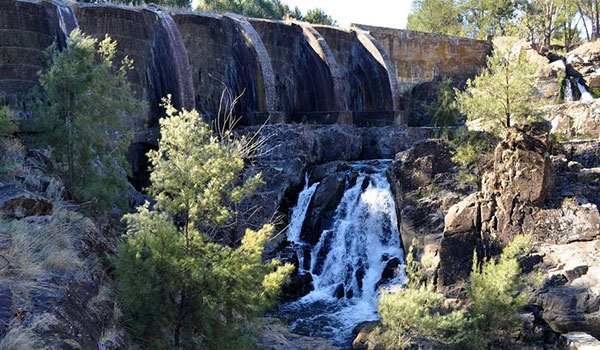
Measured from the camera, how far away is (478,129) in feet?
59.4

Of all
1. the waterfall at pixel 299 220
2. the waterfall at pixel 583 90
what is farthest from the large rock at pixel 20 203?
the waterfall at pixel 583 90

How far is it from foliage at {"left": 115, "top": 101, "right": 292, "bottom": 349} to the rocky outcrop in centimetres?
391

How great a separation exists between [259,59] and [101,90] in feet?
34.0

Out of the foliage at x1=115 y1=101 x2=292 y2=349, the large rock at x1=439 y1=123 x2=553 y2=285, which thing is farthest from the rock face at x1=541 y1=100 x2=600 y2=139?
the foliage at x1=115 y1=101 x2=292 y2=349

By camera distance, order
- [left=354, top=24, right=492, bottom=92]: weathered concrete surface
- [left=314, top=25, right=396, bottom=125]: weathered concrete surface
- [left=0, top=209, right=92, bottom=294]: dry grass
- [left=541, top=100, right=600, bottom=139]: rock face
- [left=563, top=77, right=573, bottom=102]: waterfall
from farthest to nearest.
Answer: [left=354, top=24, right=492, bottom=92]: weathered concrete surface, [left=563, top=77, right=573, bottom=102]: waterfall, [left=314, top=25, right=396, bottom=125]: weathered concrete surface, [left=541, top=100, right=600, bottom=139]: rock face, [left=0, top=209, right=92, bottom=294]: dry grass

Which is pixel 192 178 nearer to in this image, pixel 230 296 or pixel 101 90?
pixel 230 296

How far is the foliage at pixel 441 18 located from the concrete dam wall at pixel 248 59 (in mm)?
12856

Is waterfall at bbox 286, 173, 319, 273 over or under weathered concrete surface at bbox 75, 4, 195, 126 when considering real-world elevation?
under

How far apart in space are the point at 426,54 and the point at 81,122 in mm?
22761

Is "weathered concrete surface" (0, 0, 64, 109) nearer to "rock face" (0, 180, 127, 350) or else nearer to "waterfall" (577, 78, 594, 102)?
"rock face" (0, 180, 127, 350)

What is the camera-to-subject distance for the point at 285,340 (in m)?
13.6

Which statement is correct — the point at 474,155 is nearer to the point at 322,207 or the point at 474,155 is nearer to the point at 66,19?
the point at 322,207

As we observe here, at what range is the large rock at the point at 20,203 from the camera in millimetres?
9250

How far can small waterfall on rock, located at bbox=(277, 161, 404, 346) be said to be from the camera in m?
15.6
